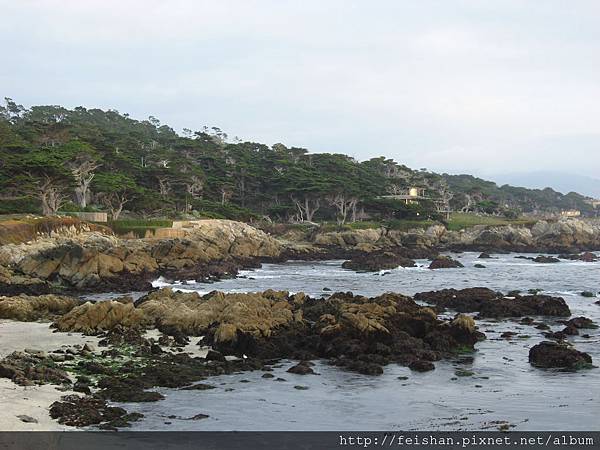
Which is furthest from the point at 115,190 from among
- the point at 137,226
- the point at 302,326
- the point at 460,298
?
the point at 302,326

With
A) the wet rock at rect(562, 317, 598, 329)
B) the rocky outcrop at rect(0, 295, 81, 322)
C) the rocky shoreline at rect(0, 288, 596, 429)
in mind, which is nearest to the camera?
the rocky shoreline at rect(0, 288, 596, 429)

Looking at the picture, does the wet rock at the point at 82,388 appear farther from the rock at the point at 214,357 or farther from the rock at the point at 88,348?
the rock at the point at 214,357

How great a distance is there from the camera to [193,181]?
270 feet

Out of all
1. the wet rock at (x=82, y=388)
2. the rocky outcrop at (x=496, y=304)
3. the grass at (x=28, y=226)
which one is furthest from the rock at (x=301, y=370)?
the grass at (x=28, y=226)

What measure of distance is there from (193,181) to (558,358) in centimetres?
6601

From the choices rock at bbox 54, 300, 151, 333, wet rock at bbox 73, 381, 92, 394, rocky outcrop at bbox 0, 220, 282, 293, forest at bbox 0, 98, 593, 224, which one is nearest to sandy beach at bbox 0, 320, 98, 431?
wet rock at bbox 73, 381, 92, 394

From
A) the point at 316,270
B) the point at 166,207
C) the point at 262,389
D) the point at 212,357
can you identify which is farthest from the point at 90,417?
the point at 166,207

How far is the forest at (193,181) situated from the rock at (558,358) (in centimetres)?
4252

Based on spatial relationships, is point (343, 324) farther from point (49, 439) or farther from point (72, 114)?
point (72, 114)

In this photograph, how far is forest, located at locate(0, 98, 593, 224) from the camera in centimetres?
5866

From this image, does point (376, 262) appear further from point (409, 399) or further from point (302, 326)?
point (409, 399)

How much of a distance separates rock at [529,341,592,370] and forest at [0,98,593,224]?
42.5 meters

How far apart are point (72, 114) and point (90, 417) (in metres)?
134

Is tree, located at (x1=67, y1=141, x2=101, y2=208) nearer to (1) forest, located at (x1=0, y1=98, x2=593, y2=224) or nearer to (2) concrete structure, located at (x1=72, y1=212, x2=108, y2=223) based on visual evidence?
(1) forest, located at (x1=0, y1=98, x2=593, y2=224)
